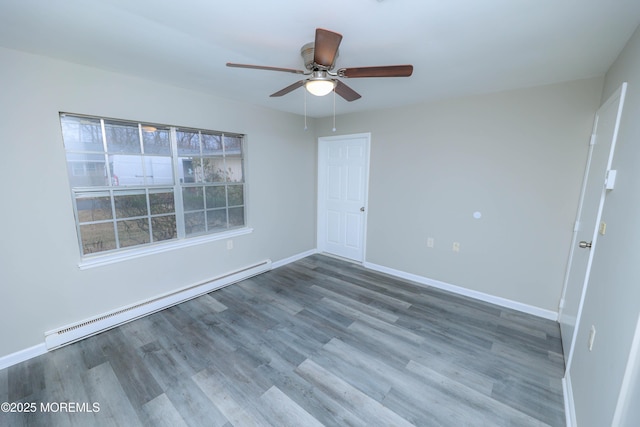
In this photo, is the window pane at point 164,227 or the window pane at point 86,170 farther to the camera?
the window pane at point 164,227

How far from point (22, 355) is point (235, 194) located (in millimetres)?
2341

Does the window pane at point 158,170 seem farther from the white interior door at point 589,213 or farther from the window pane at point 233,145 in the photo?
the white interior door at point 589,213

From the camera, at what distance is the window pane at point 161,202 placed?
2.76 m

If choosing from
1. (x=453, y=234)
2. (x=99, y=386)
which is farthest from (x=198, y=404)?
(x=453, y=234)

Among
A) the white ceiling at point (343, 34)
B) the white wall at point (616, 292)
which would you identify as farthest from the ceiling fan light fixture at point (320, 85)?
the white wall at point (616, 292)

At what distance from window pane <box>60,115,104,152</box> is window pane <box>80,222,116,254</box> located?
2.31ft

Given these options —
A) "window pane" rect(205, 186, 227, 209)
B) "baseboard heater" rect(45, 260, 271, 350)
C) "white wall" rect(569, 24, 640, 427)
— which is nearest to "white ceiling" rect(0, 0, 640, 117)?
"white wall" rect(569, 24, 640, 427)

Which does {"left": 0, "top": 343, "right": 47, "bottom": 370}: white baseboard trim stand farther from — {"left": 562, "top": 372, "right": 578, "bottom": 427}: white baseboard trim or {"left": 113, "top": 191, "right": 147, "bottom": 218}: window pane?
{"left": 562, "top": 372, "right": 578, "bottom": 427}: white baseboard trim

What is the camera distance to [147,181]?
2697 mm

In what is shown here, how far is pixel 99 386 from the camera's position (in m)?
1.84

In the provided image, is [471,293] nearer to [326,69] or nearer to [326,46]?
[326,69]

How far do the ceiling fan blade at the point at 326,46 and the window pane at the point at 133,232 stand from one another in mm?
2402

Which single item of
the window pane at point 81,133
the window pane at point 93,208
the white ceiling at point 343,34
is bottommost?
the window pane at point 93,208

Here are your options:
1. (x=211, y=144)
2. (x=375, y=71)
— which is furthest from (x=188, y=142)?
(x=375, y=71)
